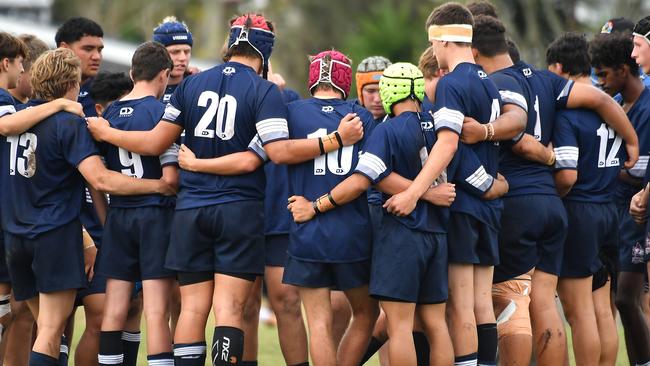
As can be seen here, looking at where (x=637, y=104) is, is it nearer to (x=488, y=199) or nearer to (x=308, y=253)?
(x=488, y=199)

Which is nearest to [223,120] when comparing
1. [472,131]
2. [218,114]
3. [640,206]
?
[218,114]

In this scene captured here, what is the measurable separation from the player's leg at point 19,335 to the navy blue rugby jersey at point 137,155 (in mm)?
1346

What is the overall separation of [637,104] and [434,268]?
2.89 m

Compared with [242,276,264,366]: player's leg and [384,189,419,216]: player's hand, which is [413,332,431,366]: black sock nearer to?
[384,189,419,216]: player's hand

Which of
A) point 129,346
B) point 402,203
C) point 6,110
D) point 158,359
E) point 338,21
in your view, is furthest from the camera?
point 338,21

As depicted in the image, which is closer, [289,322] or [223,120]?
[223,120]

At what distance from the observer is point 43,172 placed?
324 inches

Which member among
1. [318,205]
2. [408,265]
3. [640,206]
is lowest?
[408,265]

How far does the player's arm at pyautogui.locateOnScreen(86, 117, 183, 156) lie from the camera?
26.6 feet

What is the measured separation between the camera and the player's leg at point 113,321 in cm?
827

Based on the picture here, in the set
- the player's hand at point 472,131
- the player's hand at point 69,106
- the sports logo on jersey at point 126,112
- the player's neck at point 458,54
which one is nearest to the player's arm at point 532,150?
the player's hand at point 472,131

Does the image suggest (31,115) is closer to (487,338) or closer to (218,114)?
(218,114)

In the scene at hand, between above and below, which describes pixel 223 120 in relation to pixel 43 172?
above

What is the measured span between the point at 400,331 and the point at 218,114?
2.02 metres
